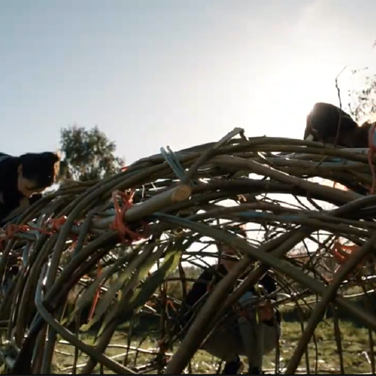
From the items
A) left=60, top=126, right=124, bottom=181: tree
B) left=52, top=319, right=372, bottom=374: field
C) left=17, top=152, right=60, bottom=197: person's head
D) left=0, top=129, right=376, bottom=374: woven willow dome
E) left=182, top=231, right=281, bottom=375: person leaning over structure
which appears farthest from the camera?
left=60, top=126, right=124, bottom=181: tree

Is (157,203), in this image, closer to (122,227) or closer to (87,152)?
(122,227)

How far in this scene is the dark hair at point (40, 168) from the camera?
2.65 metres

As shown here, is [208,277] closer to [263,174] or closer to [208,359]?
[263,174]

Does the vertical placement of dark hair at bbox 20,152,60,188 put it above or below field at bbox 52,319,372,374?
above

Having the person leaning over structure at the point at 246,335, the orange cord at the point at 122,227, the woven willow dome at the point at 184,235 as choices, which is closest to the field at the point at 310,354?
the person leaning over structure at the point at 246,335

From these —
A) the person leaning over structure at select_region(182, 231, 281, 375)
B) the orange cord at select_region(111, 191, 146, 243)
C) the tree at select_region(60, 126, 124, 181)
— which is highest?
the tree at select_region(60, 126, 124, 181)

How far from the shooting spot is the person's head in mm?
2637

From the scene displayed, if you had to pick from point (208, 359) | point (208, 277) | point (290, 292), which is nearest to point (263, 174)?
point (290, 292)

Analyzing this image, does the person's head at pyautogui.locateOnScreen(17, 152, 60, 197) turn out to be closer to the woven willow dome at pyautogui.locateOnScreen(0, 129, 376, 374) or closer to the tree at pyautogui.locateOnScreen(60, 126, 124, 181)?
the woven willow dome at pyautogui.locateOnScreen(0, 129, 376, 374)

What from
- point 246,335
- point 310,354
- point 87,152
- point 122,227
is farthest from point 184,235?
point 87,152

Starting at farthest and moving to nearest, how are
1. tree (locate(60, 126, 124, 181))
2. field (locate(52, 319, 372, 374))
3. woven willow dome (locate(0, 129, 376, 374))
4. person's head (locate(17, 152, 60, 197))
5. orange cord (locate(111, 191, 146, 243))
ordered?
1. tree (locate(60, 126, 124, 181))
2. field (locate(52, 319, 372, 374))
3. person's head (locate(17, 152, 60, 197))
4. orange cord (locate(111, 191, 146, 243))
5. woven willow dome (locate(0, 129, 376, 374))

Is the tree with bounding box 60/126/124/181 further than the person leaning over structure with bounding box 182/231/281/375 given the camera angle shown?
Yes

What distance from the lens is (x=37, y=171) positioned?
2688 millimetres

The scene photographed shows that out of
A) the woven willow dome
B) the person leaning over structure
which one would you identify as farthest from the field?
the woven willow dome
